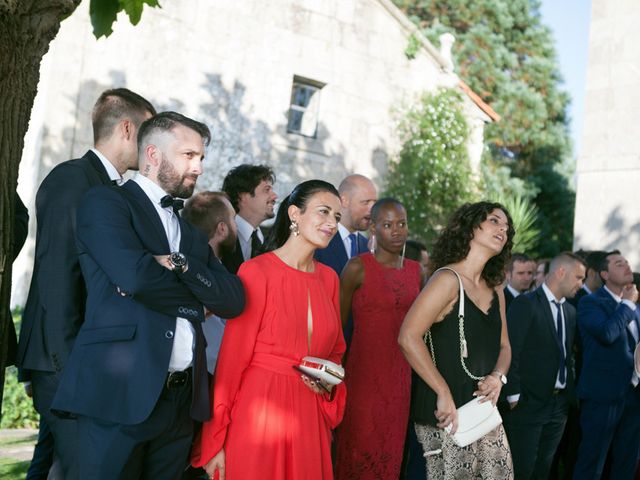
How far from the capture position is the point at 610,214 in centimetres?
1203

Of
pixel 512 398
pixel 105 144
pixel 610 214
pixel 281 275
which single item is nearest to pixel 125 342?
pixel 281 275

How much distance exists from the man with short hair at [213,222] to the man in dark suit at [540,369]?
8.57 feet

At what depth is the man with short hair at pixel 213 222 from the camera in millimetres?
4828

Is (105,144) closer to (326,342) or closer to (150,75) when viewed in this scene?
(326,342)

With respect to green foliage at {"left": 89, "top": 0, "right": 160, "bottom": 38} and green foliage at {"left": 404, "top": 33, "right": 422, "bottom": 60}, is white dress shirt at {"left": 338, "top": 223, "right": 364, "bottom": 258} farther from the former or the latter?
green foliage at {"left": 404, "top": 33, "right": 422, "bottom": 60}

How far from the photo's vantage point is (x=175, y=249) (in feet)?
11.5

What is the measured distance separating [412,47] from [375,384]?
1309 cm

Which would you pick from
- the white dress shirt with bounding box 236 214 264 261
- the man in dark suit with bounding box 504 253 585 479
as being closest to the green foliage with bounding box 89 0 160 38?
the white dress shirt with bounding box 236 214 264 261

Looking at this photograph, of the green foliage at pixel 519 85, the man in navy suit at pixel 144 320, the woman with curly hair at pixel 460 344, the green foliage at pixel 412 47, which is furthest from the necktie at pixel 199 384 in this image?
the green foliage at pixel 519 85

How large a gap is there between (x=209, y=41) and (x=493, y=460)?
1196 centimetres

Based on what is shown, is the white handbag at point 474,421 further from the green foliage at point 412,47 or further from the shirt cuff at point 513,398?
the green foliage at point 412,47

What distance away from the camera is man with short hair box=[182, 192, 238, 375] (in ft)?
15.8

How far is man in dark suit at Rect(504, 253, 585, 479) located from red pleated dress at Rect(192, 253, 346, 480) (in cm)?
282

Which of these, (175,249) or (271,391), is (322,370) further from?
(175,249)
